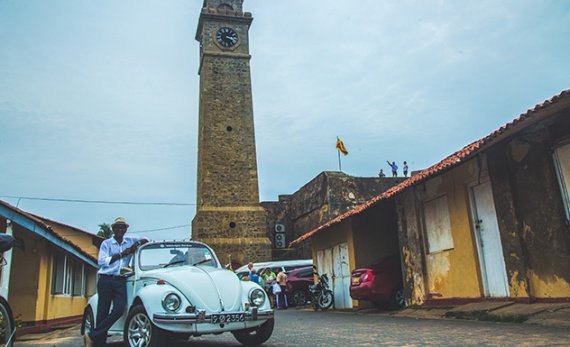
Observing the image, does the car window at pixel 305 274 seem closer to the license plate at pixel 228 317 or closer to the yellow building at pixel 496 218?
the yellow building at pixel 496 218

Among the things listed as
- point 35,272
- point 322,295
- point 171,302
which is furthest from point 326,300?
point 171,302

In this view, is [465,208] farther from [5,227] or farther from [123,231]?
[5,227]

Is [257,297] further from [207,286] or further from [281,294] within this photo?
[281,294]

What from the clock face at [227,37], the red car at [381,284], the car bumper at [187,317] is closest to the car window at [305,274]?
the red car at [381,284]

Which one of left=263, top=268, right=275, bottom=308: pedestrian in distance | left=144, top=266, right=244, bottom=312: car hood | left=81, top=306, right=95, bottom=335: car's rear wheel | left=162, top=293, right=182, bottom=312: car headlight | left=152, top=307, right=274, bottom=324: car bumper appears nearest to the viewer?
left=152, top=307, right=274, bottom=324: car bumper

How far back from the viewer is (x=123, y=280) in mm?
6250

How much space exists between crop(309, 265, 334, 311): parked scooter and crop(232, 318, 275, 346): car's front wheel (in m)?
8.59

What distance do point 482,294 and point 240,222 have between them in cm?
2145

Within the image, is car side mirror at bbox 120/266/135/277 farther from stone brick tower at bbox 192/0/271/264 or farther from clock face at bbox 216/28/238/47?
clock face at bbox 216/28/238/47

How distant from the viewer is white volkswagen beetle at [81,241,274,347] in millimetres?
5316

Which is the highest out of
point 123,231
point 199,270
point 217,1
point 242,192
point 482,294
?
point 217,1

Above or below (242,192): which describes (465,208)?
below

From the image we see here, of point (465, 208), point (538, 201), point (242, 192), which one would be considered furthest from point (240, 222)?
point (538, 201)

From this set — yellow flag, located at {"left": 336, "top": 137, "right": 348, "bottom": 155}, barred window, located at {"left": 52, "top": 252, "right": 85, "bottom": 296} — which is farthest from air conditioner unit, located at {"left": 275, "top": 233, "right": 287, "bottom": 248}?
barred window, located at {"left": 52, "top": 252, "right": 85, "bottom": 296}
